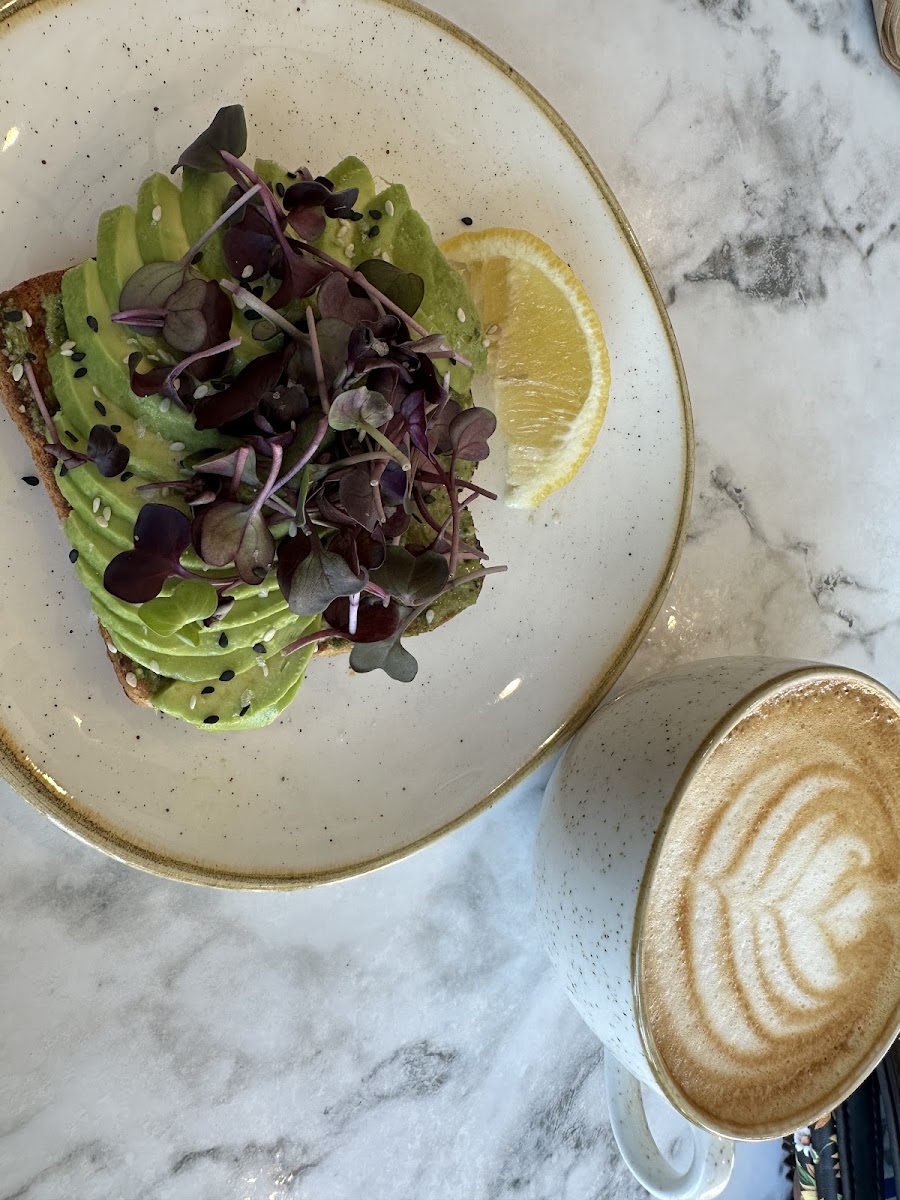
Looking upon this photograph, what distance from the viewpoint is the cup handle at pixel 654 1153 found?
147 centimetres

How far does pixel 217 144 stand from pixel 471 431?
543 millimetres

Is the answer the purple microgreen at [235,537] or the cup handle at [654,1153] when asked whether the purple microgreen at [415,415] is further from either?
the cup handle at [654,1153]

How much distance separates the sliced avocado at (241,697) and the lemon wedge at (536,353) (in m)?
0.53

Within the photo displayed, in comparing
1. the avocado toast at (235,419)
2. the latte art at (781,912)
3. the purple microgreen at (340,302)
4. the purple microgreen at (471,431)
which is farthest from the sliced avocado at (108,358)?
the latte art at (781,912)

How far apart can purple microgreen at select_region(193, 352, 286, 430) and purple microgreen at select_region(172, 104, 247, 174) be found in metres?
0.29

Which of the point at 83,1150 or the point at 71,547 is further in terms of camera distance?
the point at 83,1150

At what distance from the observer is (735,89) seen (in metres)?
→ 1.94

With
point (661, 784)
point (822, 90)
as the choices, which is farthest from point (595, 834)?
point (822, 90)

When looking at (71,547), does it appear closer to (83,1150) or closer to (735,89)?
(83,1150)

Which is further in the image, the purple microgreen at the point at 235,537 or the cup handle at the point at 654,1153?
the cup handle at the point at 654,1153

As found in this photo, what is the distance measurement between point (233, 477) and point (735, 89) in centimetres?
141

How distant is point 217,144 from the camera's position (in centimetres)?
133

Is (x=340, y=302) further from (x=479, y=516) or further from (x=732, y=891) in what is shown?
(x=732, y=891)

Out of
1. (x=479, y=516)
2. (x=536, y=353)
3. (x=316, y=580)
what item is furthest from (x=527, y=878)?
(x=536, y=353)
